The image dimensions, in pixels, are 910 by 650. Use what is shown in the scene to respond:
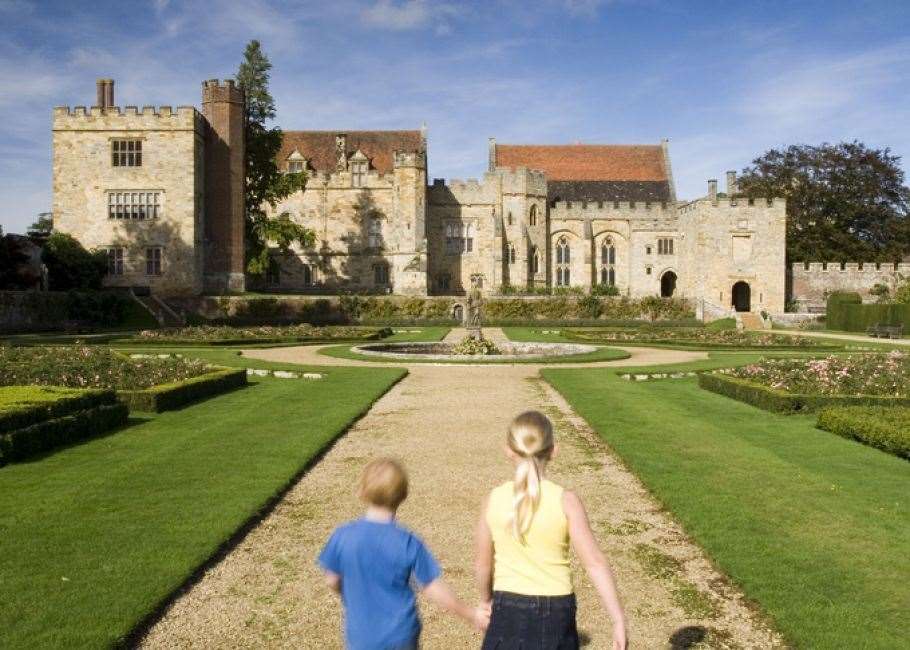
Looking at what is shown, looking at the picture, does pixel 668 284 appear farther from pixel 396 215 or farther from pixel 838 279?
pixel 396 215

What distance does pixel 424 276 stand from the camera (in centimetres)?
4894

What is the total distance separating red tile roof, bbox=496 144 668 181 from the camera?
5788cm

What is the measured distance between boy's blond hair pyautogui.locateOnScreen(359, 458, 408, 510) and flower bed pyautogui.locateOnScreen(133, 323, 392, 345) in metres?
23.7

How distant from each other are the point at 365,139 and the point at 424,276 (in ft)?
34.4

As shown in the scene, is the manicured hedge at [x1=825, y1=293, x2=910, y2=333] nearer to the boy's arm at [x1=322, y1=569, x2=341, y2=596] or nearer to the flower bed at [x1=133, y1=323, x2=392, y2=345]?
the flower bed at [x1=133, y1=323, x2=392, y2=345]

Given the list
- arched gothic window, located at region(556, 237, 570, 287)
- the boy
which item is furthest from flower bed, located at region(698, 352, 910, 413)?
arched gothic window, located at region(556, 237, 570, 287)

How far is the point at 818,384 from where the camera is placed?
13.8 meters

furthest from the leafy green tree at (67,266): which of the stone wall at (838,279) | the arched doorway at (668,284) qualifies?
the stone wall at (838,279)

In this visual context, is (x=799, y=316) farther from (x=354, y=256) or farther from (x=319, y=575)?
(x=319, y=575)

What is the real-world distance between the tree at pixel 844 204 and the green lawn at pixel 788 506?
148 ft

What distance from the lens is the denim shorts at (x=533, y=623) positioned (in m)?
3.40

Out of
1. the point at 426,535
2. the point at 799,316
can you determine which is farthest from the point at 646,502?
the point at 799,316

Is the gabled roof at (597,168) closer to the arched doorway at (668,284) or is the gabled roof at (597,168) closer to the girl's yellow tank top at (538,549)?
the arched doorway at (668,284)

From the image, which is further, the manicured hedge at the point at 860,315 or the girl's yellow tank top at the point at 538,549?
the manicured hedge at the point at 860,315
